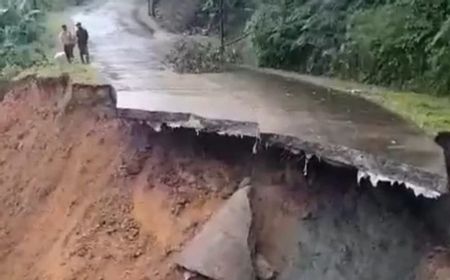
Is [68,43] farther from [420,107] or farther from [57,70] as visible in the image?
[420,107]

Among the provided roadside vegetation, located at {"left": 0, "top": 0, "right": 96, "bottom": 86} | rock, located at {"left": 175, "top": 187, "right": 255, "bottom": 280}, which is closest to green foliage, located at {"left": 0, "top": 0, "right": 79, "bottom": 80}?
roadside vegetation, located at {"left": 0, "top": 0, "right": 96, "bottom": 86}

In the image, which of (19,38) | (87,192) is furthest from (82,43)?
(87,192)

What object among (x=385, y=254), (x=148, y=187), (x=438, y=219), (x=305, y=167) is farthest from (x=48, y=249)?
(x=438, y=219)

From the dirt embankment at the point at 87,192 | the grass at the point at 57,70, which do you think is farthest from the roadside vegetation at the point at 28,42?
the dirt embankment at the point at 87,192

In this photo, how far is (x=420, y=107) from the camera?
10703 millimetres

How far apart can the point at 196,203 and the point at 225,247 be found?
3.83 ft

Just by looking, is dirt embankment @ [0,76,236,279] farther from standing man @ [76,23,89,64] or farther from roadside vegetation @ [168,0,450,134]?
roadside vegetation @ [168,0,450,134]

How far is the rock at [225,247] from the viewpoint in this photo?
916 centimetres

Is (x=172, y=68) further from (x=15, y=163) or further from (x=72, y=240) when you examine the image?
(x=72, y=240)

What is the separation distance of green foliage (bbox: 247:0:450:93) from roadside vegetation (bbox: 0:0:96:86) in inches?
160

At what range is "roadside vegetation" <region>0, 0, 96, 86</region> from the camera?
13992 mm

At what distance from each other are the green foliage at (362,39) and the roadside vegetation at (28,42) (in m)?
4.06

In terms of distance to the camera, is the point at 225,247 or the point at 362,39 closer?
the point at 225,247

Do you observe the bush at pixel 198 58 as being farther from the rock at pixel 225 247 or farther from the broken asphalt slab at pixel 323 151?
the rock at pixel 225 247
